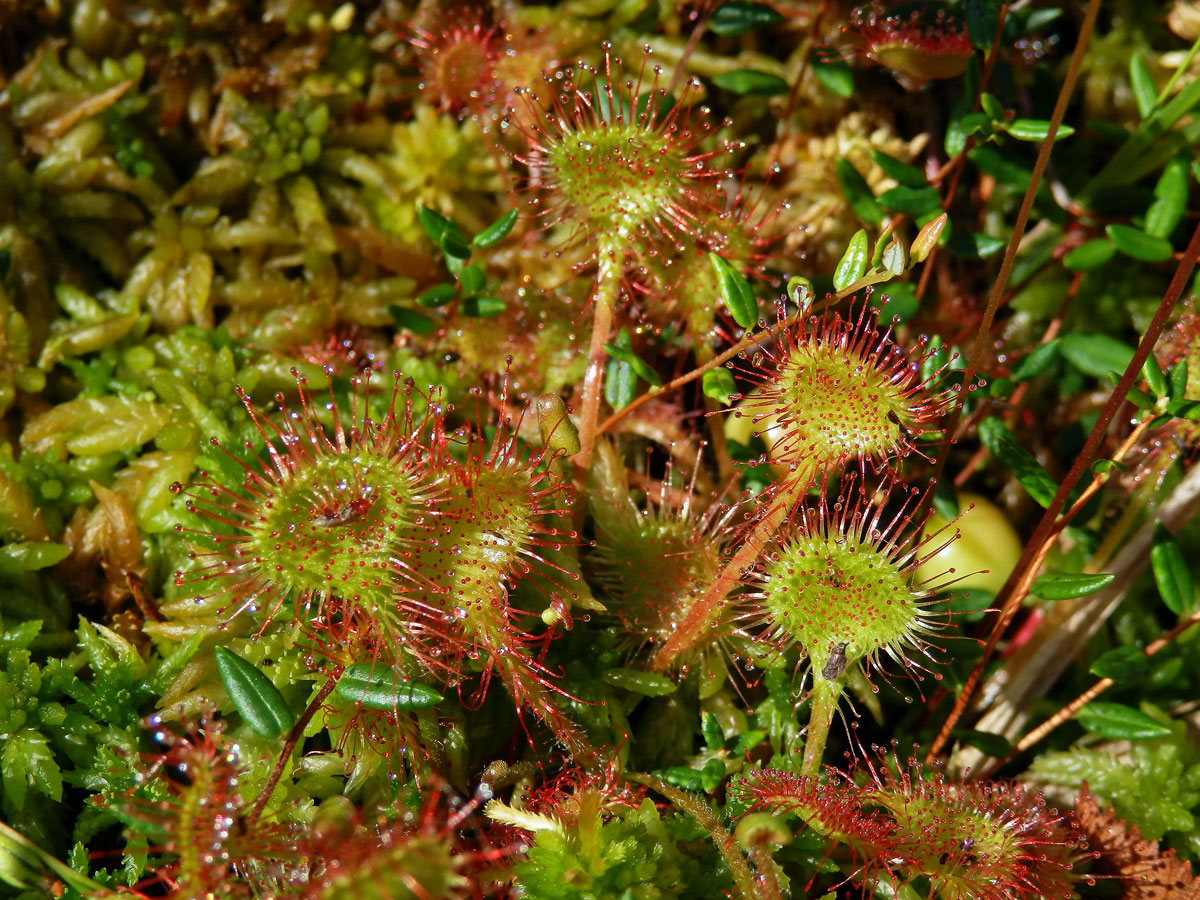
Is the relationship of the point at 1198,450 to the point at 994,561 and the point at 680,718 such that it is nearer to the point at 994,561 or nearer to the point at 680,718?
the point at 994,561

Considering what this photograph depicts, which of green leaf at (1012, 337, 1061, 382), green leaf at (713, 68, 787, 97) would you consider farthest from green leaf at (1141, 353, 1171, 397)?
green leaf at (713, 68, 787, 97)

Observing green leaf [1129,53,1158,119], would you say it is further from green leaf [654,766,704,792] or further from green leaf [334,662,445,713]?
green leaf [334,662,445,713]

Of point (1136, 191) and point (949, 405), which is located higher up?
point (1136, 191)

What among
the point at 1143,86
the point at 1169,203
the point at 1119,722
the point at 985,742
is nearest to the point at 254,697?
the point at 985,742

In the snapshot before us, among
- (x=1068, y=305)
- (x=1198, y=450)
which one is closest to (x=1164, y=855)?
(x=1198, y=450)

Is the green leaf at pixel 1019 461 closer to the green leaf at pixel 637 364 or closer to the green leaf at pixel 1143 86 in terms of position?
the green leaf at pixel 637 364
